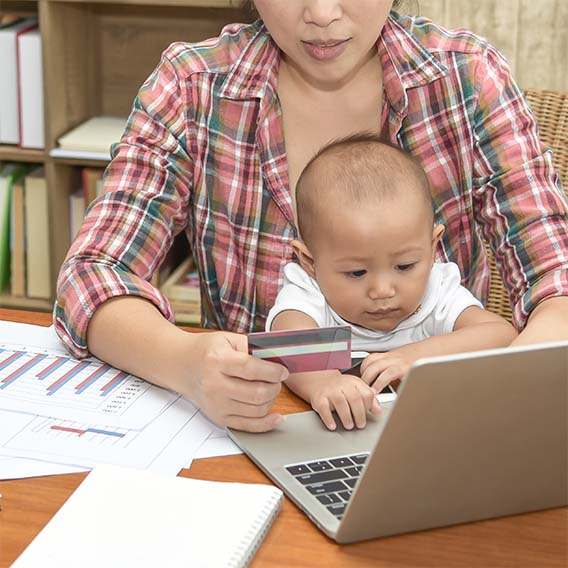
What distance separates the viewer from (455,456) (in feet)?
2.48

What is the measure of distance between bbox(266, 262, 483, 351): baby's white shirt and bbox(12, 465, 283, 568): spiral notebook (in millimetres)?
424

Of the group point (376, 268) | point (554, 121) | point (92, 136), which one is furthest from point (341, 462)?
point (92, 136)

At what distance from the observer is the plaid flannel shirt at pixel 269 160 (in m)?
1.39

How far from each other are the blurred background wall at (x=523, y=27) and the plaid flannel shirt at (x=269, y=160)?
41.2 inches

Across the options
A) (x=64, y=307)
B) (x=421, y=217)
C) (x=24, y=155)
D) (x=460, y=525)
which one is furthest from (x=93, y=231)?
(x=24, y=155)

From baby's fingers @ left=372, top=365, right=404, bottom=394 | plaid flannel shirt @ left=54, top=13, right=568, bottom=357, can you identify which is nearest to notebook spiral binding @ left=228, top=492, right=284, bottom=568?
baby's fingers @ left=372, top=365, right=404, bottom=394

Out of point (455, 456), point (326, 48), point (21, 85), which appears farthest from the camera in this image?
point (21, 85)

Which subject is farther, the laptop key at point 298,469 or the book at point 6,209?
the book at point 6,209

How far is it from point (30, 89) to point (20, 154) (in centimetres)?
19

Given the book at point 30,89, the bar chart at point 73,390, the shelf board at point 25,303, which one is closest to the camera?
the bar chart at point 73,390

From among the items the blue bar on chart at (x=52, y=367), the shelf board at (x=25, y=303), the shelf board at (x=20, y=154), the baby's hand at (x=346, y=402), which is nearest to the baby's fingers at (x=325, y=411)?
the baby's hand at (x=346, y=402)

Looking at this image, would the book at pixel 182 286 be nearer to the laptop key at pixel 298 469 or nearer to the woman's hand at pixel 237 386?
the woman's hand at pixel 237 386

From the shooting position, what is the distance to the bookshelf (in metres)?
2.64

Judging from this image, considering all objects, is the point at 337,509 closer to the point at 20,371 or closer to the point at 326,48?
the point at 20,371
